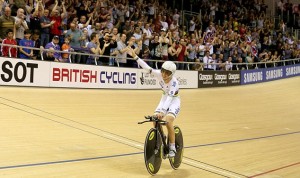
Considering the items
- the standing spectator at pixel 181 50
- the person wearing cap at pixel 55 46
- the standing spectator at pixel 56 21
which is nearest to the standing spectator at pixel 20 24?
the person wearing cap at pixel 55 46

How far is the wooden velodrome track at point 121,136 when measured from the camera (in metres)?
5.29

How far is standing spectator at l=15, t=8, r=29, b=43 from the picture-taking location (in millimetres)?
9594

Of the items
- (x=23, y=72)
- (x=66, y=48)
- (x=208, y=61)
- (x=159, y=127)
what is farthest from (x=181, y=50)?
(x=159, y=127)

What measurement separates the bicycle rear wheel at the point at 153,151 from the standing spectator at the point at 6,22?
19.6 feet

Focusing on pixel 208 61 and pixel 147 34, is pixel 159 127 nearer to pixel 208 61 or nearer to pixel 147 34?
pixel 147 34

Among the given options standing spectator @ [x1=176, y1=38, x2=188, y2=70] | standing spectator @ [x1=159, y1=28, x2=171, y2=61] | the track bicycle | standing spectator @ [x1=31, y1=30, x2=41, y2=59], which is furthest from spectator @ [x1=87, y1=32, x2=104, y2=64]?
the track bicycle

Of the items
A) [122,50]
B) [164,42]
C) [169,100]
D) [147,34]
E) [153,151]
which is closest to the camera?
[153,151]

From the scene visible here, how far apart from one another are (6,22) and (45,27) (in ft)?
3.74

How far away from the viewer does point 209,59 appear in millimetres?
16656

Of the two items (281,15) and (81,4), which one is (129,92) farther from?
(281,15)

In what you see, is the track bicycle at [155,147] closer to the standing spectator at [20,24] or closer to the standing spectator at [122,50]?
the standing spectator at [20,24]

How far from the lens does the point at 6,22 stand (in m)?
9.55

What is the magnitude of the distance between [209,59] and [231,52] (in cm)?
169

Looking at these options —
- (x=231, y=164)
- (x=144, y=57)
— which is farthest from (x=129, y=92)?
(x=231, y=164)
